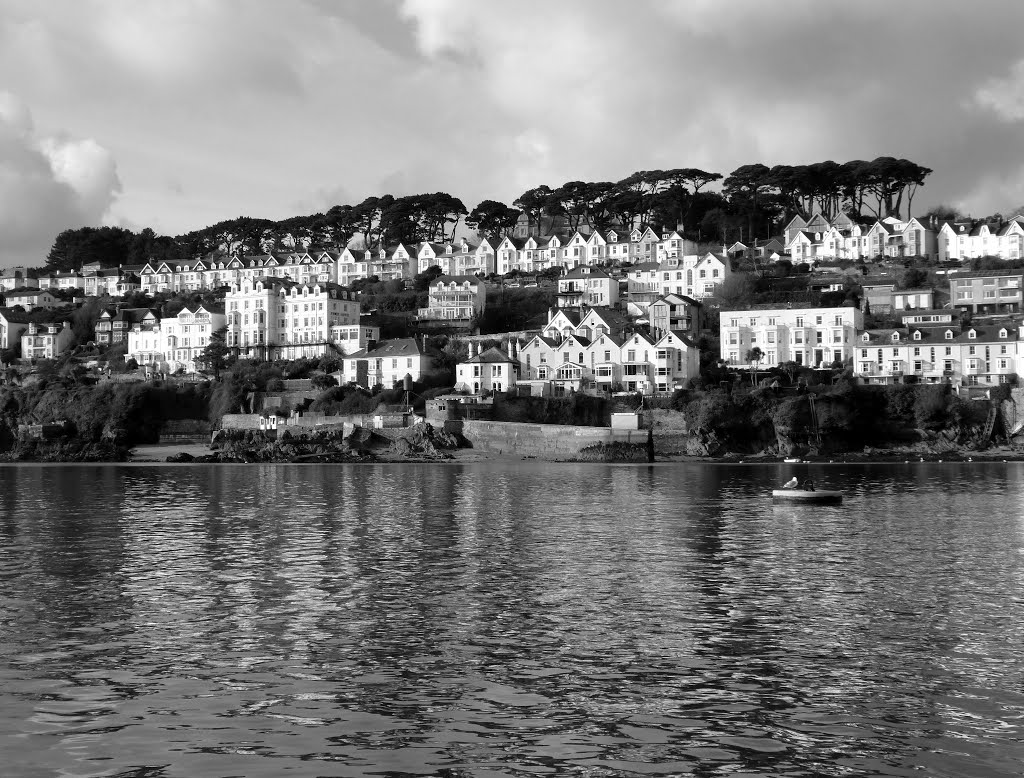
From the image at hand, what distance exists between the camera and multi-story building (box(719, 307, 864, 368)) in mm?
84125

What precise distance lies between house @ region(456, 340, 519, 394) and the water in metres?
48.7

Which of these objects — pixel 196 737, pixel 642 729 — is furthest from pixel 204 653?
pixel 642 729

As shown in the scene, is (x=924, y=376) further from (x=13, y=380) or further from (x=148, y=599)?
(x=13, y=380)

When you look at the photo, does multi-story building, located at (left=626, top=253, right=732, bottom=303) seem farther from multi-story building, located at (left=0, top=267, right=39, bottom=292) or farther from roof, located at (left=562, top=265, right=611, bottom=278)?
multi-story building, located at (left=0, top=267, right=39, bottom=292)

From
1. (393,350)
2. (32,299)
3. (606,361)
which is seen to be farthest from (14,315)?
(606,361)

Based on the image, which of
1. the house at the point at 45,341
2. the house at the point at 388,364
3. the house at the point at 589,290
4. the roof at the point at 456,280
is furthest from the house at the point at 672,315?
the house at the point at 45,341

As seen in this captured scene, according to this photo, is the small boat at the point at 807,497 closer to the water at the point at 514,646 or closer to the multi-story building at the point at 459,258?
the water at the point at 514,646

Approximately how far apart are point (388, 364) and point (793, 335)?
3238 cm

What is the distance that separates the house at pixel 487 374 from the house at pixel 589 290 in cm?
2087

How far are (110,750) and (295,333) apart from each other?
313 ft

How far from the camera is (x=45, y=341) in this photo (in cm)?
11731

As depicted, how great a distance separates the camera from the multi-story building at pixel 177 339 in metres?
107

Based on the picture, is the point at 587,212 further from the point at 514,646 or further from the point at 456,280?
the point at 514,646

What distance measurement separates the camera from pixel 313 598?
71.4ft
